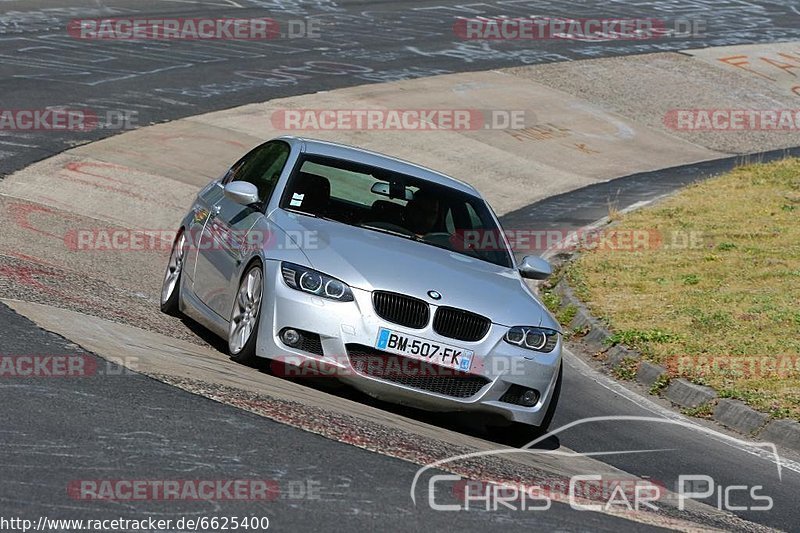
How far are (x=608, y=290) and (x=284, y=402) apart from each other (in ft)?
27.6

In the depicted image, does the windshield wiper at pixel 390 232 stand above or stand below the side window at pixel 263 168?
below

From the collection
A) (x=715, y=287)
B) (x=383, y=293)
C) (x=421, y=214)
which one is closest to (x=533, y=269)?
(x=421, y=214)

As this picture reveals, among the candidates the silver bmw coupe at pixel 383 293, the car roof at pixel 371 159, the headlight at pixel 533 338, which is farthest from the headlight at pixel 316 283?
the car roof at pixel 371 159

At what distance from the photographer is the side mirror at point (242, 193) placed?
31.4ft

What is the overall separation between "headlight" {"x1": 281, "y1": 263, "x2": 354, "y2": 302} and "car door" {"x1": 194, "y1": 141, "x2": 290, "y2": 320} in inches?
22.8

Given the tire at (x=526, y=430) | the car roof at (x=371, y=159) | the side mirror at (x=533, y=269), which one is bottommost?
the tire at (x=526, y=430)

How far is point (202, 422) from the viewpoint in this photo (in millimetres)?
6812

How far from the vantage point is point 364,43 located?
34750 mm

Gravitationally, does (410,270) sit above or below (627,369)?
above

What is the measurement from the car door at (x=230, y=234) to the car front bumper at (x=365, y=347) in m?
0.79

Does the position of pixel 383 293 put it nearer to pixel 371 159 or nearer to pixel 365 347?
pixel 365 347

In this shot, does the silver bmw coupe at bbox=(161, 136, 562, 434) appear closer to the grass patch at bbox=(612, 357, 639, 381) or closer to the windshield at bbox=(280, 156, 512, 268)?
the windshield at bbox=(280, 156, 512, 268)

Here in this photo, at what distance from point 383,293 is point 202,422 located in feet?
6.46

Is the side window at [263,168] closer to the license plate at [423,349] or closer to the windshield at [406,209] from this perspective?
the windshield at [406,209]
